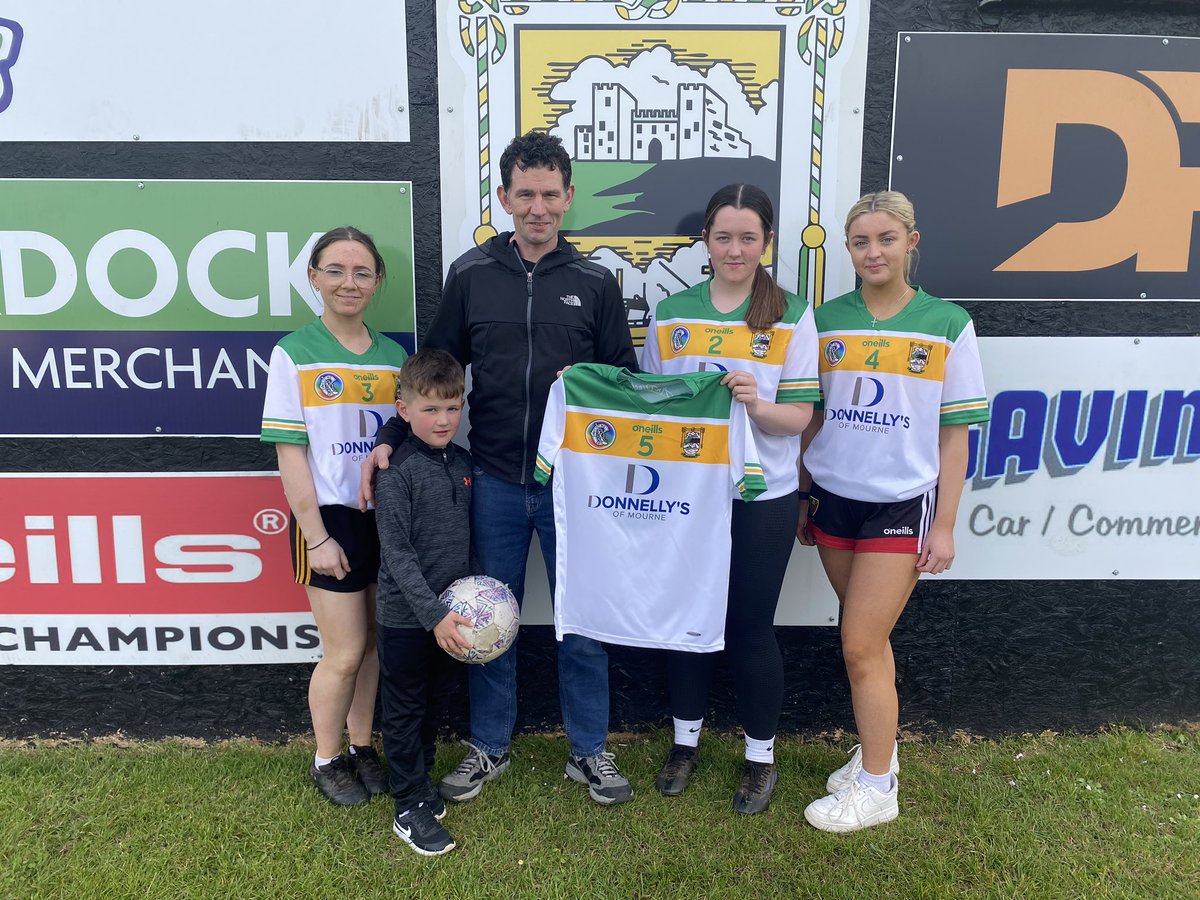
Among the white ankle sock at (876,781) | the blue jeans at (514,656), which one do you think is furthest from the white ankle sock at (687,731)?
the white ankle sock at (876,781)

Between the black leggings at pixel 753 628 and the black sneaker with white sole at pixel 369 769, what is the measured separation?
1074 mm

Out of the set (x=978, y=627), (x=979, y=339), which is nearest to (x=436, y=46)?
(x=979, y=339)

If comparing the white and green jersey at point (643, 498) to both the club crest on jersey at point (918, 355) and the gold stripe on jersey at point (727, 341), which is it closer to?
the gold stripe on jersey at point (727, 341)

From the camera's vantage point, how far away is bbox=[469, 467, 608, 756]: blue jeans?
257 cm

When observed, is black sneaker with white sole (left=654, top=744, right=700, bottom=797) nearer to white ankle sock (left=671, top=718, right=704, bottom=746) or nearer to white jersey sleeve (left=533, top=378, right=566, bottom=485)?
white ankle sock (left=671, top=718, right=704, bottom=746)

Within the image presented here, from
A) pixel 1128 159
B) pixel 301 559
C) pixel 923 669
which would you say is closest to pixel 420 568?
pixel 301 559

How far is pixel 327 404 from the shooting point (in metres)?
2.46

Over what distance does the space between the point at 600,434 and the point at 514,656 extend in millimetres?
870

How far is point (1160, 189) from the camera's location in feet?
9.52

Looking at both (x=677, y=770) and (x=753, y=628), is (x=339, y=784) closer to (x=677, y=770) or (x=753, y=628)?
(x=677, y=770)

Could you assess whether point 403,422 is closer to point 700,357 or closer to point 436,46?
point 700,357

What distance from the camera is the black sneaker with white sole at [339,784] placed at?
2697 millimetres

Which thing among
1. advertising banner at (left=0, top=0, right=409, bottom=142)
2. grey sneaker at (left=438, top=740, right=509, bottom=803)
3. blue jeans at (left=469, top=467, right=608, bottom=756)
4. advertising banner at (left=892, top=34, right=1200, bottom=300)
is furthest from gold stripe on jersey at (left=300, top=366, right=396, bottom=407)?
advertising banner at (left=892, top=34, right=1200, bottom=300)

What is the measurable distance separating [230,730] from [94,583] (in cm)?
79
